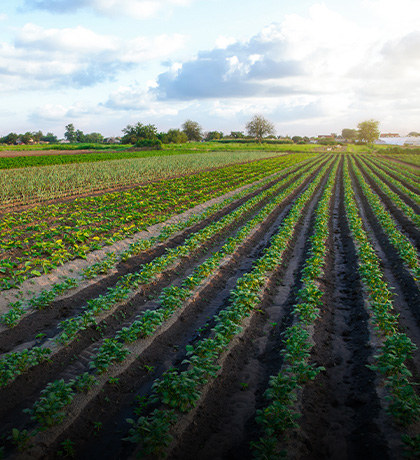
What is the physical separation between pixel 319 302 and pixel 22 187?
16.9m

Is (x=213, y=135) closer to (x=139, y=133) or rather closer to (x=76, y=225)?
(x=139, y=133)

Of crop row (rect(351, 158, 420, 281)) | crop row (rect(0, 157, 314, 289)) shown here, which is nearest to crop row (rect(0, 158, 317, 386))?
crop row (rect(0, 157, 314, 289))

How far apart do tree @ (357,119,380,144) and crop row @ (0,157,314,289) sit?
129525mm

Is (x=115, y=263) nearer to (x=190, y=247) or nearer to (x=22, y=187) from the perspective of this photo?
(x=190, y=247)

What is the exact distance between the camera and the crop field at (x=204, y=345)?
3863 millimetres

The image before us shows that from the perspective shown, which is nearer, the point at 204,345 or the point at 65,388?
the point at 65,388

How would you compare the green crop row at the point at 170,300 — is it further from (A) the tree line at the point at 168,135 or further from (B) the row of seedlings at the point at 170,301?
(A) the tree line at the point at 168,135

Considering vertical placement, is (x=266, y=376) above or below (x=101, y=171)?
below

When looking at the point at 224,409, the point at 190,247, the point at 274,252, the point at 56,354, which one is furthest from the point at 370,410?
the point at 190,247

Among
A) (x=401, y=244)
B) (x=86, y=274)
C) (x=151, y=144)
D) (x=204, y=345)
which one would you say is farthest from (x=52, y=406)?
(x=151, y=144)

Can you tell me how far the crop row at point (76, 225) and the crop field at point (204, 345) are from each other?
74 millimetres

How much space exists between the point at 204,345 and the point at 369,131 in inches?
5710

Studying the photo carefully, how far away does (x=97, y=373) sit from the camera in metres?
4.89

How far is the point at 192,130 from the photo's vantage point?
11331 centimetres
